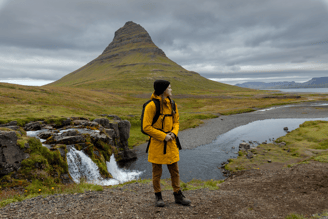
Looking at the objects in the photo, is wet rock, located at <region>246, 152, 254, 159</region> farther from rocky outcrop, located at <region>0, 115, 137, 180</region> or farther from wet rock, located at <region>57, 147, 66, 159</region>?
wet rock, located at <region>57, 147, 66, 159</region>

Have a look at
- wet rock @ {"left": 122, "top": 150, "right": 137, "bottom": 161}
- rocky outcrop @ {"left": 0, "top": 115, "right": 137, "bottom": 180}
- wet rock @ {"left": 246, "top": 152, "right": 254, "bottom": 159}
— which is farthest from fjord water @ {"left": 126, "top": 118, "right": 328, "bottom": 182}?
rocky outcrop @ {"left": 0, "top": 115, "right": 137, "bottom": 180}

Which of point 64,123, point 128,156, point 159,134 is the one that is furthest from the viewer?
point 128,156

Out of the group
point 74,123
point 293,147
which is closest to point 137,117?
point 74,123

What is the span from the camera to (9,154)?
41.8 ft

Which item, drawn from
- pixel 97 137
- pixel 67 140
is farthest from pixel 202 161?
pixel 67 140

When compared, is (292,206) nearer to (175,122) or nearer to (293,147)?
(175,122)

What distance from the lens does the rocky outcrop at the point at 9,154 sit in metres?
12.3

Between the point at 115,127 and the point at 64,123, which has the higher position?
the point at 64,123

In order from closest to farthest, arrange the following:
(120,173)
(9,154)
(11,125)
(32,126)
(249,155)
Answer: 1. (9,154)
2. (11,125)
3. (120,173)
4. (32,126)
5. (249,155)

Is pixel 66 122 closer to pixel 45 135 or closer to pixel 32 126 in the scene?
pixel 32 126

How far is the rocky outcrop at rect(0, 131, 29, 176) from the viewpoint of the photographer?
40.2ft

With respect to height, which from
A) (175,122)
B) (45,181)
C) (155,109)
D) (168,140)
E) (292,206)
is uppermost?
(155,109)

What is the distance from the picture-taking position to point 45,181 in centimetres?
1280

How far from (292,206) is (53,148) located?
18375 millimetres
